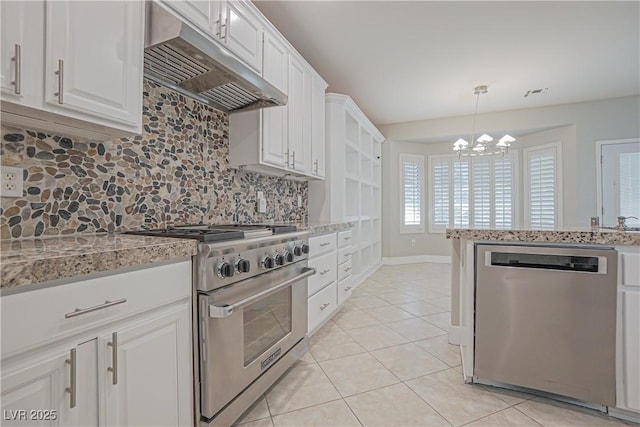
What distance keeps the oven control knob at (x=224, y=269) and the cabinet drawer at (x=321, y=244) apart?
1.00 meters

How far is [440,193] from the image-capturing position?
20.9 feet

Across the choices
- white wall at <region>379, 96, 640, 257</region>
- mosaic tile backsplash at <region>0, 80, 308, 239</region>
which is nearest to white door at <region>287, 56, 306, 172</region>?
mosaic tile backsplash at <region>0, 80, 308, 239</region>

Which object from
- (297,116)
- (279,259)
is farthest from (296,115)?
(279,259)

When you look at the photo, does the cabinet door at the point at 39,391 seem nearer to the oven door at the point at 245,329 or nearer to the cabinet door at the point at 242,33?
the oven door at the point at 245,329

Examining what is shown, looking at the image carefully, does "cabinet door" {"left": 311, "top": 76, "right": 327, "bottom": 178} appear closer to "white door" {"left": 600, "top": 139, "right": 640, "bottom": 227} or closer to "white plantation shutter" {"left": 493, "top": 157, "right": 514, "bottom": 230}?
"white plantation shutter" {"left": 493, "top": 157, "right": 514, "bottom": 230}

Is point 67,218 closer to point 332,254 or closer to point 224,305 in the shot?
point 224,305

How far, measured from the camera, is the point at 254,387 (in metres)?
1.56

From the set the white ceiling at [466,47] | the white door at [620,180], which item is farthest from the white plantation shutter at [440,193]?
the white door at [620,180]

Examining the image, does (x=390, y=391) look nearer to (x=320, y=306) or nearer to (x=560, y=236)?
(x=320, y=306)

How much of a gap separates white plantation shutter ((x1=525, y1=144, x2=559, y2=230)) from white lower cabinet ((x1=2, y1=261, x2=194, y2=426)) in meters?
5.58

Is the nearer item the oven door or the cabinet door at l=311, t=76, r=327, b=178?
the oven door

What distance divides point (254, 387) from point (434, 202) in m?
5.67

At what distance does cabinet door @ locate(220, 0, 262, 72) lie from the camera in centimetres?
182

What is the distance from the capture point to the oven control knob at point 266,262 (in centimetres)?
159
